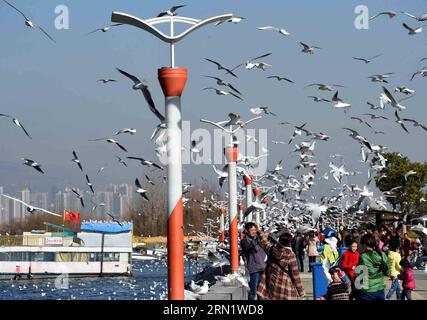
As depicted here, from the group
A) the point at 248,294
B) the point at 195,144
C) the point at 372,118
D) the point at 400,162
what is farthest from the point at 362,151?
the point at 400,162

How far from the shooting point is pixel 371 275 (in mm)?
14062

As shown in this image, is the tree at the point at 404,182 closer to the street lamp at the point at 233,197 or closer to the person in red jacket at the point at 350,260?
the street lamp at the point at 233,197

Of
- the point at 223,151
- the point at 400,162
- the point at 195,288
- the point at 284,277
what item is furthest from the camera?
the point at 400,162

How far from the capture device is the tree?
204ft

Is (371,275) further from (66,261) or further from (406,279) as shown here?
(66,261)

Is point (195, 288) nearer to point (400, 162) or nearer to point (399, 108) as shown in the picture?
point (399, 108)

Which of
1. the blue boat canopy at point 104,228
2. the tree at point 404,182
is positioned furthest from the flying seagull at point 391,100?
the blue boat canopy at point 104,228

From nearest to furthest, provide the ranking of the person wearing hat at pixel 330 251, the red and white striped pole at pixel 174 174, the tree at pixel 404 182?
the red and white striped pole at pixel 174 174
the person wearing hat at pixel 330 251
the tree at pixel 404 182

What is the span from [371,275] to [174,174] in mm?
3073

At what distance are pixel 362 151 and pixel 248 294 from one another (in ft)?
29.0

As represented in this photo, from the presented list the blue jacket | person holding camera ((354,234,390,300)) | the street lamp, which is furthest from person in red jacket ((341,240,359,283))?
the street lamp

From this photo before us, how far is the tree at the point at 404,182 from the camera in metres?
62.2

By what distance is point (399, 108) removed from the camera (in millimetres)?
22859

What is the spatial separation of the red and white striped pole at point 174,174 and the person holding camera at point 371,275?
8.07 ft
